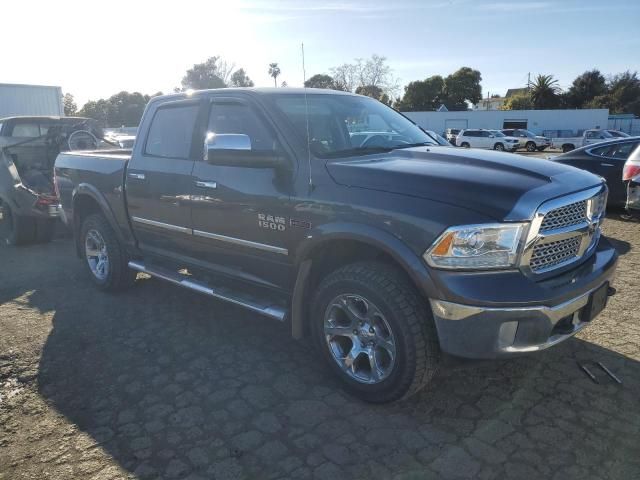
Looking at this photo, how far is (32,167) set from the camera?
28.5 feet

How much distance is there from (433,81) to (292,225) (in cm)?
6625

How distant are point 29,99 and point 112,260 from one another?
53.0ft

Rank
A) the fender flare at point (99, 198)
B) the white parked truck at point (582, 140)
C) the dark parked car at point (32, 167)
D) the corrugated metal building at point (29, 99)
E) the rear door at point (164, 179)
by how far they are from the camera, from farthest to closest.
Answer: the white parked truck at point (582, 140) < the corrugated metal building at point (29, 99) < the dark parked car at point (32, 167) < the fender flare at point (99, 198) < the rear door at point (164, 179)

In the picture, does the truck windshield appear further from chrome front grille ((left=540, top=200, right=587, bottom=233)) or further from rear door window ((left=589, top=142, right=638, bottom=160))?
rear door window ((left=589, top=142, right=638, bottom=160))

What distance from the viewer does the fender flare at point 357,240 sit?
9.09 feet

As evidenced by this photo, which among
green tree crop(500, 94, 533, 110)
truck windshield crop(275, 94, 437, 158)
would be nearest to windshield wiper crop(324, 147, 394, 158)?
truck windshield crop(275, 94, 437, 158)

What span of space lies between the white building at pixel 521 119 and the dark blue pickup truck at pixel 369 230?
46214mm

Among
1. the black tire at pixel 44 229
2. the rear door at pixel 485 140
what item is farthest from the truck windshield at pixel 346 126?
the rear door at pixel 485 140

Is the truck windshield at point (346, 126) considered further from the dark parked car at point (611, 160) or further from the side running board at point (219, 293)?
the dark parked car at point (611, 160)

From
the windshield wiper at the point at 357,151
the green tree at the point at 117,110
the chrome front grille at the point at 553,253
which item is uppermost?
the green tree at the point at 117,110

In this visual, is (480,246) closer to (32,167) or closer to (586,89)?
(32,167)

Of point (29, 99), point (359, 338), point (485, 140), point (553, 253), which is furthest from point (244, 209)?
point (485, 140)

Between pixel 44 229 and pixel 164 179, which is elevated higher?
pixel 164 179

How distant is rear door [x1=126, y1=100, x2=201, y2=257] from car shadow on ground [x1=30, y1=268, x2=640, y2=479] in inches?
36.4
